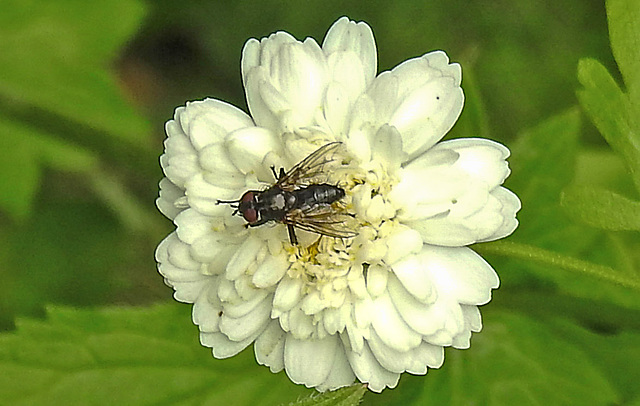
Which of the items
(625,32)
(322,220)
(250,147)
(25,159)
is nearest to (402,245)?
(322,220)

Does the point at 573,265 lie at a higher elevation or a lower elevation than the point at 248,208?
lower

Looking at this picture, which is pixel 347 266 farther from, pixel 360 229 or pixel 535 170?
pixel 535 170

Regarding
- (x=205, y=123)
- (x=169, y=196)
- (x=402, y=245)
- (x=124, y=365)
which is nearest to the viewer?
(x=402, y=245)

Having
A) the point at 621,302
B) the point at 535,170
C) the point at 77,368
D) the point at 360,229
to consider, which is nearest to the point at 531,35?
the point at 535,170

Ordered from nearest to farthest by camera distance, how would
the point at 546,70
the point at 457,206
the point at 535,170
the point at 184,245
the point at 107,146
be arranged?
the point at 457,206 → the point at 184,245 → the point at 535,170 → the point at 107,146 → the point at 546,70

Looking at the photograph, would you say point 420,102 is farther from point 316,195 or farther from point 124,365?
point 124,365

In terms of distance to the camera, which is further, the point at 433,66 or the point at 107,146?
the point at 107,146
